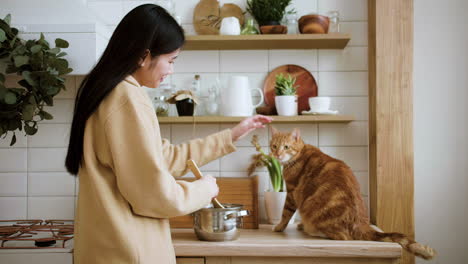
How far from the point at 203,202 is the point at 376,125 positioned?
3.86 feet

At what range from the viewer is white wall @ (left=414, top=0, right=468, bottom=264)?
2.17 m

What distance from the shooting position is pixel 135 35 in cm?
111

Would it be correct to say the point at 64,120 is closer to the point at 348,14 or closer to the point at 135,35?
the point at 135,35

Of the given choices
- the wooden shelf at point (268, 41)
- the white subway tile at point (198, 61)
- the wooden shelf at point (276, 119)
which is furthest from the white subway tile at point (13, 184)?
the wooden shelf at point (268, 41)

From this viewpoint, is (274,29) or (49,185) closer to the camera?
(274,29)

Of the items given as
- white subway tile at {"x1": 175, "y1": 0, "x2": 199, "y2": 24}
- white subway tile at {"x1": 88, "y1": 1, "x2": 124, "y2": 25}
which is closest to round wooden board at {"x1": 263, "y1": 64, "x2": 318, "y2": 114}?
white subway tile at {"x1": 175, "y1": 0, "x2": 199, "y2": 24}

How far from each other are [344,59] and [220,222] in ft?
3.65

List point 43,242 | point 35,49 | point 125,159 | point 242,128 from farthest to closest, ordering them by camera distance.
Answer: point 35,49 → point 43,242 → point 242,128 → point 125,159

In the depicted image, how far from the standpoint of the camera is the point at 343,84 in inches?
88.0

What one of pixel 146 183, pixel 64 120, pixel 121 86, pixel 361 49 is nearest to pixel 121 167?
pixel 146 183

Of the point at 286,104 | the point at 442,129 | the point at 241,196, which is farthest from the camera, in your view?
the point at 442,129

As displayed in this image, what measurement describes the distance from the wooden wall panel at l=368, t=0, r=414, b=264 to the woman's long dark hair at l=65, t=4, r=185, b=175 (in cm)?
128

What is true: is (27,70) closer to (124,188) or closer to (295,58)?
(124,188)

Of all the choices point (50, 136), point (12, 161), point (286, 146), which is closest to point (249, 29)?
point (286, 146)
